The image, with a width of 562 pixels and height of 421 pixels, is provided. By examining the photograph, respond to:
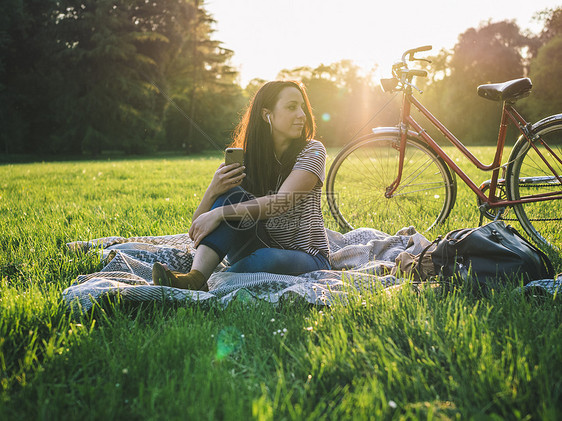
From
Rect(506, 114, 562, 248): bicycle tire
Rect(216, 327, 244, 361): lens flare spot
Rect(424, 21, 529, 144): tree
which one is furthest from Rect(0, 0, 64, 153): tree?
Rect(216, 327, 244, 361): lens flare spot

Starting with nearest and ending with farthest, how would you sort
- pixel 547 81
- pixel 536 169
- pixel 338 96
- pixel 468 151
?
pixel 536 169 → pixel 468 151 → pixel 547 81 → pixel 338 96

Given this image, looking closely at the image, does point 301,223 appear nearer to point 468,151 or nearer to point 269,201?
point 269,201

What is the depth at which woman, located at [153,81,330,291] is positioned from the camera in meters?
2.47

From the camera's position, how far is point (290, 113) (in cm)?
275

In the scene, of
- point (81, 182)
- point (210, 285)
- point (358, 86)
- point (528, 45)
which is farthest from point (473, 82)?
point (210, 285)

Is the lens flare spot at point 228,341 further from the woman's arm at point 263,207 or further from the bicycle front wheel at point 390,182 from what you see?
the bicycle front wheel at point 390,182

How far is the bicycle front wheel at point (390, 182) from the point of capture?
375 cm

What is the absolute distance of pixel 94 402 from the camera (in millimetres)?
1331

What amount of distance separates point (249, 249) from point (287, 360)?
1212 millimetres

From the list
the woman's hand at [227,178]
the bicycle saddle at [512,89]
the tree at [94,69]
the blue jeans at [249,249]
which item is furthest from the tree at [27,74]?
the bicycle saddle at [512,89]

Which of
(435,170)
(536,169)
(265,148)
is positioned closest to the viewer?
(265,148)

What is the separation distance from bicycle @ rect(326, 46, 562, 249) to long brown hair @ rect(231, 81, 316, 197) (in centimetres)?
118

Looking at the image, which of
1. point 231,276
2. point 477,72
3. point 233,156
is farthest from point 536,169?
point 477,72

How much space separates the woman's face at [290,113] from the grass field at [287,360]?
1.28 meters
